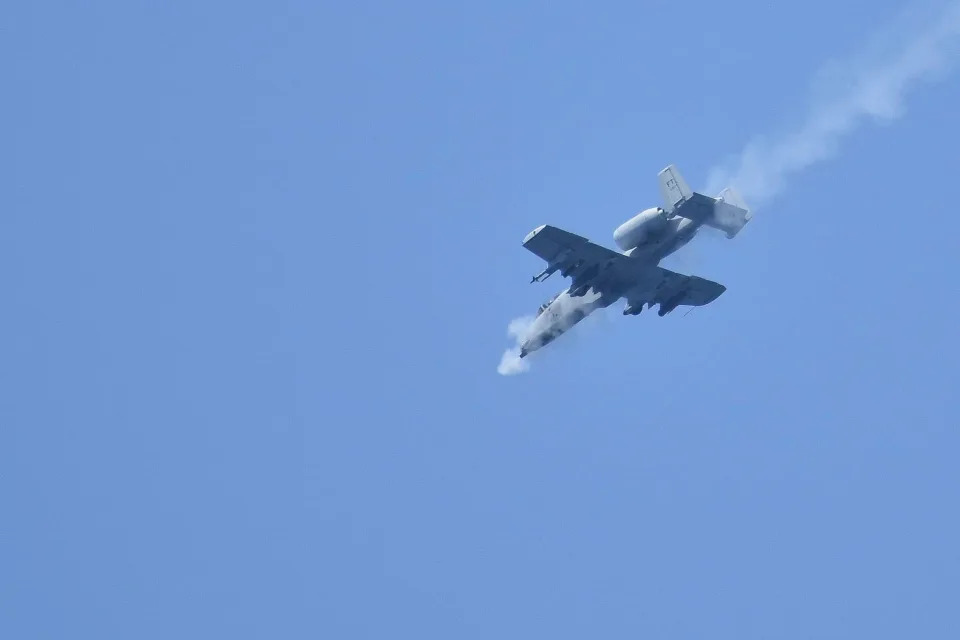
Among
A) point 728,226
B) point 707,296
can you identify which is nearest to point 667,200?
point 728,226

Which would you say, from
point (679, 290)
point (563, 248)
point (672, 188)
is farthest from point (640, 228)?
point (679, 290)

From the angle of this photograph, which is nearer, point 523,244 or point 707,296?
point 523,244

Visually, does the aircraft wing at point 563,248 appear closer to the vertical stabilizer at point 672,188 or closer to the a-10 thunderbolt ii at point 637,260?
the a-10 thunderbolt ii at point 637,260

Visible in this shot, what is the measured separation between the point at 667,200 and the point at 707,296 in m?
9.28

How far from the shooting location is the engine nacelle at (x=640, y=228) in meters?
74.6

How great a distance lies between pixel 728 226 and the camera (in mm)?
74812

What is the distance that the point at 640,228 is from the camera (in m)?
74.9

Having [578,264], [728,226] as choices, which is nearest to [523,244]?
[578,264]

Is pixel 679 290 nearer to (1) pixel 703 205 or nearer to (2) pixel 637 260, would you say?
(2) pixel 637 260

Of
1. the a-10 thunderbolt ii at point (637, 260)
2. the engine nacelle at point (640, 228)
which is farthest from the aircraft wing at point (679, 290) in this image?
the engine nacelle at point (640, 228)

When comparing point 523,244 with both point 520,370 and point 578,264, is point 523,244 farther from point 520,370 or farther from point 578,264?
point 520,370

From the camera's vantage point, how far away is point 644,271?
258 ft

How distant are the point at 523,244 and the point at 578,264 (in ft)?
10.3

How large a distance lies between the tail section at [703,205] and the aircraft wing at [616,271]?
4188mm
